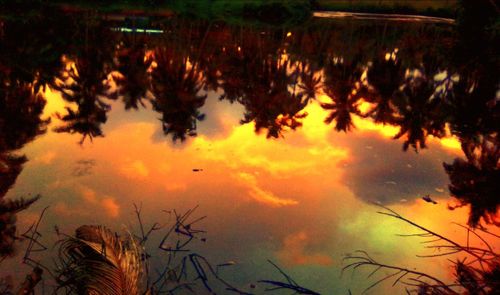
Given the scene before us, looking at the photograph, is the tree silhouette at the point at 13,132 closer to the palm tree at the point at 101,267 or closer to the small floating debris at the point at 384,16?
the palm tree at the point at 101,267

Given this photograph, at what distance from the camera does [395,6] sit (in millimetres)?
62750

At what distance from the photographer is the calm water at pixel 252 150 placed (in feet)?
28.1

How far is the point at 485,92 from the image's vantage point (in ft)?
75.4

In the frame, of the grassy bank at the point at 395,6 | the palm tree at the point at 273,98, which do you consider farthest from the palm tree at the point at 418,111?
the grassy bank at the point at 395,6

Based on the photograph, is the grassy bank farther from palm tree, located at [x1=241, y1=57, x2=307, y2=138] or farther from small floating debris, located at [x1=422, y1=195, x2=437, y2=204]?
small floating debris, located at [x1=422, y1=195, x2=437, y2=204]

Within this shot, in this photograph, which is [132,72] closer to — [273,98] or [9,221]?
[273,98]

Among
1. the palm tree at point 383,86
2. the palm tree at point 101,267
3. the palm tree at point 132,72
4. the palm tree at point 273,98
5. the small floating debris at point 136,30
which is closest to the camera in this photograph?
the palm tree at point 101,267

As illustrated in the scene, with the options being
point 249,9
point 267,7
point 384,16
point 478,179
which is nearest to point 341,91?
point 478,179

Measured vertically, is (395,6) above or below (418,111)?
above

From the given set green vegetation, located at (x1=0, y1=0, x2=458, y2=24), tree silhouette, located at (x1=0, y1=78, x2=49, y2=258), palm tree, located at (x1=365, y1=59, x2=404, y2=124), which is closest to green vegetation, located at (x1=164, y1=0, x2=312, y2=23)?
green vegetation, located at (x1=0, y1=0, x2=458, y2=24)

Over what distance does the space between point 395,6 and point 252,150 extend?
189 feet

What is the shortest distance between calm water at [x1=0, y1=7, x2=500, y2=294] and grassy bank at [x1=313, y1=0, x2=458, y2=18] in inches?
1348

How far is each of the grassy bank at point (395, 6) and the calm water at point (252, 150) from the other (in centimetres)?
3425

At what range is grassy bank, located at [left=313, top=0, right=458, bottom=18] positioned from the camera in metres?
62.0
